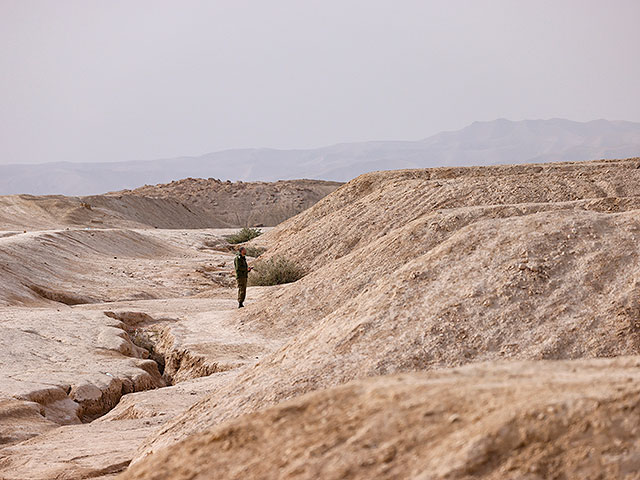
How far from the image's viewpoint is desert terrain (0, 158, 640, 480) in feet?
10.1

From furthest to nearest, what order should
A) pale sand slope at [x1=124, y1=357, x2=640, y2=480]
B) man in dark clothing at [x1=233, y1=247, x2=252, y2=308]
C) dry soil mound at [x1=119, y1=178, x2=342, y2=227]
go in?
dry soil mound at [x1=119, y1=178, x2=342, y2=227] → man in dark clothing at [x1=233, y1=247, x2=252, y2=308] → pale sand slope at [x1=124, y1=357, x2=640, y2=480]

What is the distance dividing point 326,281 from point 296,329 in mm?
1242

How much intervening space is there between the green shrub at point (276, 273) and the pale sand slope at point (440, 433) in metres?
14.0

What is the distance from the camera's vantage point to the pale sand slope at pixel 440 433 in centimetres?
297

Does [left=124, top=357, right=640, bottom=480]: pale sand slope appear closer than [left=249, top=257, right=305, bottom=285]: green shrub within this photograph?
Yes

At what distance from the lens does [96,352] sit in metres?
10.6

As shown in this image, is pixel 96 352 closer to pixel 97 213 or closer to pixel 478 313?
pixel 478 313

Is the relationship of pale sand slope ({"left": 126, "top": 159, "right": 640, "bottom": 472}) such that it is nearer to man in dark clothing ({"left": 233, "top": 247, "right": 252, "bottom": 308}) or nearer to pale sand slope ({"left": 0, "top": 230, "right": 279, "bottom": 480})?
pale sand slope ({"left": 0, "top": 230, "right": 279, "bottom": 480})

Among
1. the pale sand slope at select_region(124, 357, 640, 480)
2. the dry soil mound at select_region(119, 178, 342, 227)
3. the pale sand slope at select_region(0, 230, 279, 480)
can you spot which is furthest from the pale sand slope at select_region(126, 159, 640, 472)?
the dry soil mound at select_region(119, 178, 342, 227)

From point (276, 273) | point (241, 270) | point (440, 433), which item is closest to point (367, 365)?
point (440, 433)

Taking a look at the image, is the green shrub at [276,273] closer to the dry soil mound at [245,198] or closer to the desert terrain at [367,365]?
the desert terrain at [367,365]

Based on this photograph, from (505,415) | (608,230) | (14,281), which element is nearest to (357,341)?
(608,230)

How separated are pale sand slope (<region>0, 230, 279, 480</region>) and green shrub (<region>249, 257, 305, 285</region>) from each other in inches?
31.6

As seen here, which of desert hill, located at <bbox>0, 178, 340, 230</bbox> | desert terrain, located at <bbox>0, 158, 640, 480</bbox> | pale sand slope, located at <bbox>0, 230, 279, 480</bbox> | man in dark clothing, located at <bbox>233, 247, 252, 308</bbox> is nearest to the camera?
desert terrain, located at <bbox>0, 158, 640, 480</bbox>
